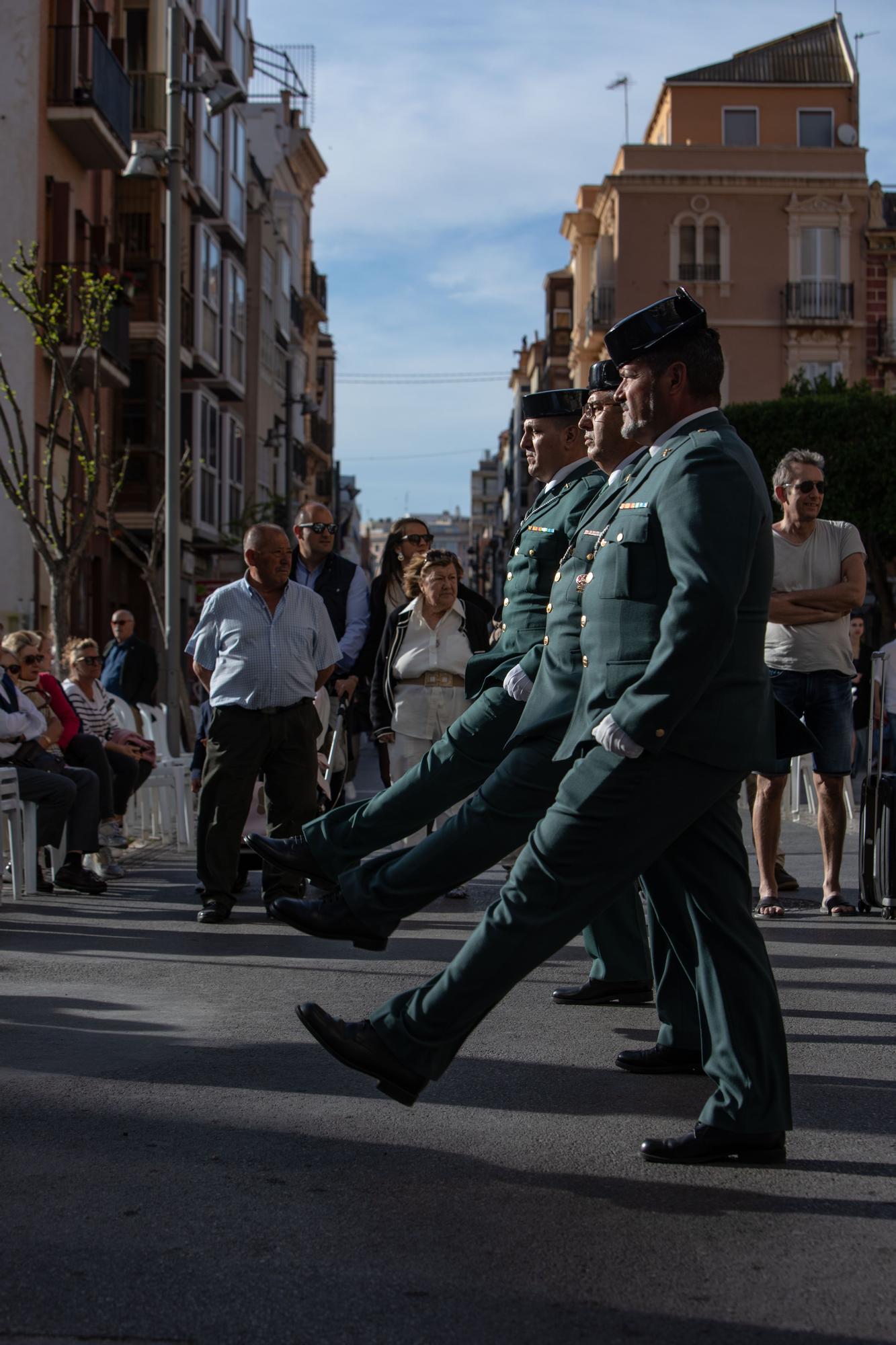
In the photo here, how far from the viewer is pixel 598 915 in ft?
15.1

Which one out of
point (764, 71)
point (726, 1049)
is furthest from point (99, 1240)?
point (764, 71)

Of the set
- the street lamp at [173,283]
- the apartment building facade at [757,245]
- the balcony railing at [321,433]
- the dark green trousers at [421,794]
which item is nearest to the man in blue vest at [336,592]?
the dark green trousers at [421,794]

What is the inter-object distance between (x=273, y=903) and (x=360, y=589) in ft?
19.4

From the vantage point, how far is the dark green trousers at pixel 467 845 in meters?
5.63

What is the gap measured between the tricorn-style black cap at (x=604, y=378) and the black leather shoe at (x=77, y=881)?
18.7 ft

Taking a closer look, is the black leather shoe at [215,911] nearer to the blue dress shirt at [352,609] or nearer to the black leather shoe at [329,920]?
the blue dress shirt at [352,609]

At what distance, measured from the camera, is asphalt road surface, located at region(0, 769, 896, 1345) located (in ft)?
11.5

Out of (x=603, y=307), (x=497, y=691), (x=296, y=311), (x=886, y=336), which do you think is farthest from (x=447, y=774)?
(x=296, y=311)

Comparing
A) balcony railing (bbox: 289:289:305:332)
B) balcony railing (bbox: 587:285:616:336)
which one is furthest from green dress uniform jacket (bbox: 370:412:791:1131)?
balcony railing (bbox: 289:289:305:332)

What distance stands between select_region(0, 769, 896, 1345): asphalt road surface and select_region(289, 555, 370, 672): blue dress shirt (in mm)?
4202

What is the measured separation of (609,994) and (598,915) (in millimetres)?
2424

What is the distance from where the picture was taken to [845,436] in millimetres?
49188

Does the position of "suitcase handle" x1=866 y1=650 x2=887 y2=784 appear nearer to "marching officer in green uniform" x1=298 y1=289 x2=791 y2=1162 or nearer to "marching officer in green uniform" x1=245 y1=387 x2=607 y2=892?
"marching officer in green uniform" x1=245 y1=387 x2=607 y2=892

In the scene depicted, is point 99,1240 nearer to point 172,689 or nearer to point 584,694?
point 584,694
